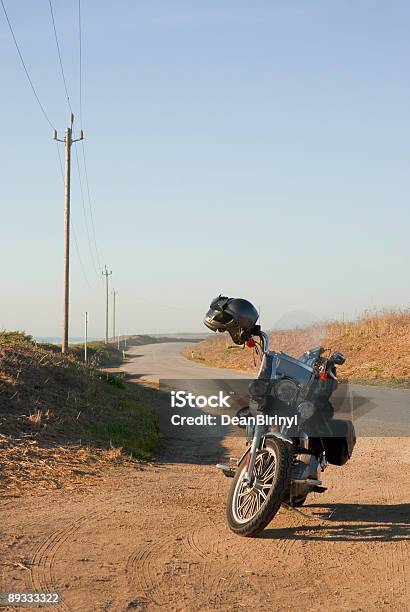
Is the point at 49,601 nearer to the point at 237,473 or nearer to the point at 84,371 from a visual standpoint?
the point at 237,473

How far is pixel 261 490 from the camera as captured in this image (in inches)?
273

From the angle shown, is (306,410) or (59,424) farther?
(59,424)

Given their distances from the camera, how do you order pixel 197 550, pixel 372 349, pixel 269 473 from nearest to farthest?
pixel 197 550
pixel 269 473
pixel 372 349

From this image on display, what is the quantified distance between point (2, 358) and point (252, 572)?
10.6m

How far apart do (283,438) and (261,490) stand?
494 millimetres

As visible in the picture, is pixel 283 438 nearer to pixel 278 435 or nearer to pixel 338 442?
pixel 278 435

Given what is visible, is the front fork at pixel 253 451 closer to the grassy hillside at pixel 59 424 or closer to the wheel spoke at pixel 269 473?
the wheel spoke at pixel 269 473

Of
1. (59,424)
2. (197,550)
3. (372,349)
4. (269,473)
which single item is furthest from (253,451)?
(372,349)

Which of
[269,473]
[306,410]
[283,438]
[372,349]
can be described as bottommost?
[372,349]

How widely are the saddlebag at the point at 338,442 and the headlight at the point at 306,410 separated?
360mm

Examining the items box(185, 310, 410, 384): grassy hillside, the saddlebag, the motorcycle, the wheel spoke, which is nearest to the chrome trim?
the motorcycle

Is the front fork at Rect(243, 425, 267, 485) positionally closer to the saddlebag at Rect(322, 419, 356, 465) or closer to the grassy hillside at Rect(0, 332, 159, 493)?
the saddlebag at Rect(322, 419, 356, 465)

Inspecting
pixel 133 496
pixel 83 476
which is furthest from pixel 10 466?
pixel 133 496

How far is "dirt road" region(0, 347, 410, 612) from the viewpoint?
5.52 m
